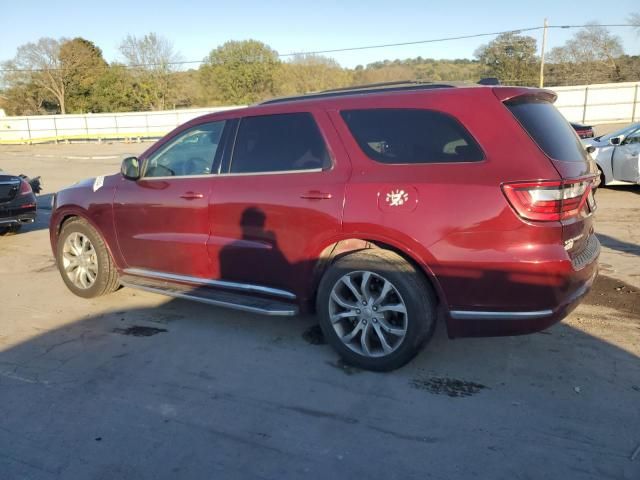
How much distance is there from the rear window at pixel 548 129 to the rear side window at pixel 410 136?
0.39m

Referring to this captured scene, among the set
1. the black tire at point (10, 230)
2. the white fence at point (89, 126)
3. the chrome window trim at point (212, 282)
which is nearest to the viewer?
the chrome window trim at point (212, 282)

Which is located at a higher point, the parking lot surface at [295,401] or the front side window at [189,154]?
the front side window at [189,154]

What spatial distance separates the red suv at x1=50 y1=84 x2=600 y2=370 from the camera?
128 inches

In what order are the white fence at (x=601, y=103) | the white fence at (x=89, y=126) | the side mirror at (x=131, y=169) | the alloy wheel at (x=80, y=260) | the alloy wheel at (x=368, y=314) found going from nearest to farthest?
1. the alloy wheel at (x=368, y=314)
2. the side mirror at (x=131, y=169)
3. the alloy wheel at (x=80, y=260)
4. the white fence at (x=601, y=103)
5. the white fence at (x=89, y=126)

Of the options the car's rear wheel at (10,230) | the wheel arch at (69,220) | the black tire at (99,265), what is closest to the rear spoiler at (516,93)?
the wheel arch at (69,220)

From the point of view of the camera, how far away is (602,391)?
3.38 m

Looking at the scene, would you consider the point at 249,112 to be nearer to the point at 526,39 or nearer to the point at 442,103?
the point at 442,103

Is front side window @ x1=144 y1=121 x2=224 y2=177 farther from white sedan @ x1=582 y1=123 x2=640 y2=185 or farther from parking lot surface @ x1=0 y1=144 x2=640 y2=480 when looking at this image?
white sedan @ x1=582 y1=123 x2=640 y2=185

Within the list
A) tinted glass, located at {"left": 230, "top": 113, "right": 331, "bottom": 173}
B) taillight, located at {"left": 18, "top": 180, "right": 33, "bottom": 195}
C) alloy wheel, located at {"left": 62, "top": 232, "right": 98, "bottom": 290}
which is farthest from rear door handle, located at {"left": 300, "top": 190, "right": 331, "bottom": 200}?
taillight, located at {"left": 18, "top": 180, "right": 33, "bottom": 195}

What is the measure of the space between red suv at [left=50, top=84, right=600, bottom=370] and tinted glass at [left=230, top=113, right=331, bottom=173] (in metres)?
0.01

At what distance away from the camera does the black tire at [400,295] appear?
353 cm

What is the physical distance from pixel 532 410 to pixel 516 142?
65.0 inches

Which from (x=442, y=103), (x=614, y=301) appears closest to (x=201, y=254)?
(x=442, y=103)

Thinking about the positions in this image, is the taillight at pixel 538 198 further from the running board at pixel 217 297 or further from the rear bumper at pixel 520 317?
the running board at pixel 217 297
